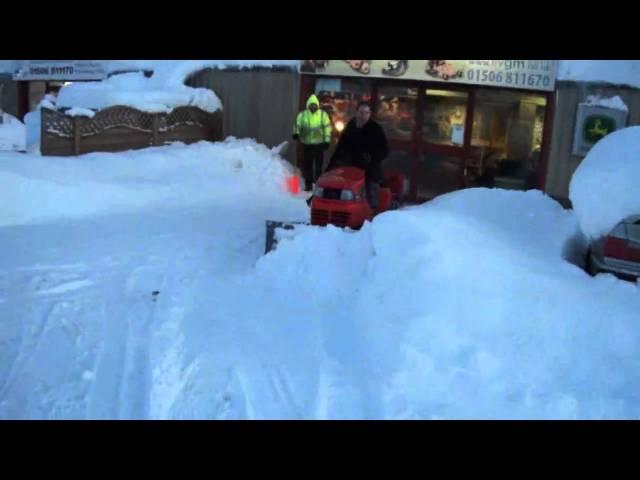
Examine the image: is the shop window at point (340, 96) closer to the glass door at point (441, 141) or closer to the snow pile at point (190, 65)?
the snow pile at point (190, 65)

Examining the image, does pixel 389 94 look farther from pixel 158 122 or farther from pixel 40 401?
pixel 40 401

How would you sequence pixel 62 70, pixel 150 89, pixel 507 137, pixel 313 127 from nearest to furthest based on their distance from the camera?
pixel 313 127
pixel 507 137
pixel 150 89
pixel 62 70

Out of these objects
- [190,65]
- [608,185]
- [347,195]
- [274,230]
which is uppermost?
[190,65]

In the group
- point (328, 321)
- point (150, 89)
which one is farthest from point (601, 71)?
point (150, 89)

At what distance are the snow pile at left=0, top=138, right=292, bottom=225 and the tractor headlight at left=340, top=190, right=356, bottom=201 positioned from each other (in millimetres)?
3958

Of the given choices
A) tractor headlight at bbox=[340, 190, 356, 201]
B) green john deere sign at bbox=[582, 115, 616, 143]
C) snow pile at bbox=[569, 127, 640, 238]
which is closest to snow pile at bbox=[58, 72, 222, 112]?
tractor headlight at bbox=[340, 190, 356, 201]

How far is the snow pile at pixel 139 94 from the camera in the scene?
543 inches

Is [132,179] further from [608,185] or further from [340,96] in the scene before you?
[608,185]

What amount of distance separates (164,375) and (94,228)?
4.55 metres

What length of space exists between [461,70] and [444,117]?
1.05 meters

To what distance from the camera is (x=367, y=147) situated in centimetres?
874

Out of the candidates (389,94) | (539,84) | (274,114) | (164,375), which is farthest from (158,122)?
(164,375)

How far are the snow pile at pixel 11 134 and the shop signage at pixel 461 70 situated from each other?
550 cm

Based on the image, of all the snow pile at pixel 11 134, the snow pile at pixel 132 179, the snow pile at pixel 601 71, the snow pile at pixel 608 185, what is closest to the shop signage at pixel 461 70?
the snow pile at pixel 601 71
